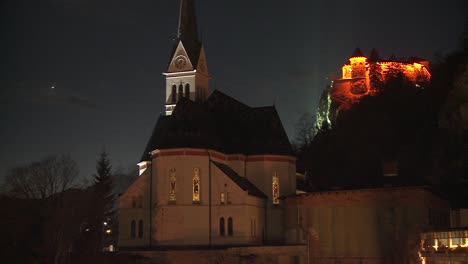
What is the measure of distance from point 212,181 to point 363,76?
69.0 metres

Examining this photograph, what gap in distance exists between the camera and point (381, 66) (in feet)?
423

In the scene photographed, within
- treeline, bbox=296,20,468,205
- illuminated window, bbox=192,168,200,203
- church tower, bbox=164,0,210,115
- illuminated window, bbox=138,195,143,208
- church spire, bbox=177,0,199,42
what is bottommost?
illuminated window, bbox=138,195,143,208

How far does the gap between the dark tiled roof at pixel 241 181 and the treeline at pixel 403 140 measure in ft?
30.5

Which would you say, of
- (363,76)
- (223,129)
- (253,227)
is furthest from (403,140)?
(363,76)

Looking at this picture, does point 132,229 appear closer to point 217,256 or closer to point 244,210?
point 244,210

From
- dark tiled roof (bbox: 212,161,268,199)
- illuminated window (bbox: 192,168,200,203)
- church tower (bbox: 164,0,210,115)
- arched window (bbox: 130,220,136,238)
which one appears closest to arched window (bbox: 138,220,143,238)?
arched window (bbox: 130,220,136,238)

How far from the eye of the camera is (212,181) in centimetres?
6606

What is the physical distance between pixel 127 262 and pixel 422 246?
2469 centimetres

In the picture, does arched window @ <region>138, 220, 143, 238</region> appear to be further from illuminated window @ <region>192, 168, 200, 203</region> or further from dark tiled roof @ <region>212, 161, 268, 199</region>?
dark tiled roof @ <region>212, 161, 268, 199</region>

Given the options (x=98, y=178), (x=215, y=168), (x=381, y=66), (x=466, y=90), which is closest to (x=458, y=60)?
(x=466, y=90)

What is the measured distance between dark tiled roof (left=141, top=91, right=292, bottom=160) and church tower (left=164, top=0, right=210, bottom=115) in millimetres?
11181

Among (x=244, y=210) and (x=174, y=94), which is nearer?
(x=244, y=210)

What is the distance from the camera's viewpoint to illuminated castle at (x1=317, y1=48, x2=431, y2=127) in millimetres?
124562

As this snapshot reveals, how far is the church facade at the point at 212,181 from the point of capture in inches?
2542
